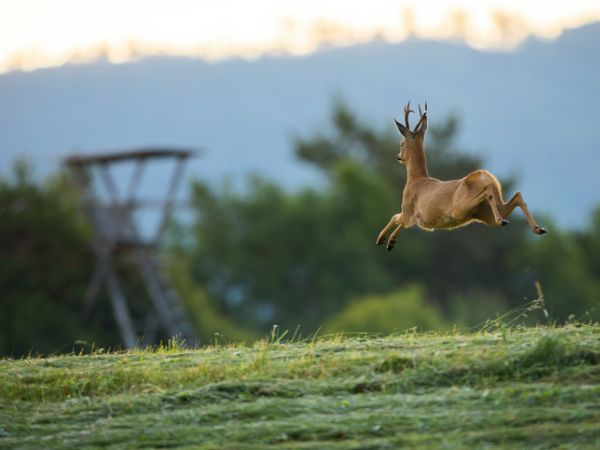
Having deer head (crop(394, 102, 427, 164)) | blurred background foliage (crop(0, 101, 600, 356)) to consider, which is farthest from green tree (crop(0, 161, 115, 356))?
deer head (crop(394, 102, 427, 164))

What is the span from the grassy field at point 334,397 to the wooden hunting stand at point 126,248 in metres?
35.6

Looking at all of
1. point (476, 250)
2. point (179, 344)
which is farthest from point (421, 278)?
point (179, 344)

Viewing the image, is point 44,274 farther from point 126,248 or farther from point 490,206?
point 490,206

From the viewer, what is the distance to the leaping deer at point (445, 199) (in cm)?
1109

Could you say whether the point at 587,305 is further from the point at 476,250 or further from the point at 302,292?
the point at 302,292

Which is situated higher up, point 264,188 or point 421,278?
point 264,188

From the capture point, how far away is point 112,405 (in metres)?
10.2

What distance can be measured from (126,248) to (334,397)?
131 ft

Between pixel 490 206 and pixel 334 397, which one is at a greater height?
pixel 490 206

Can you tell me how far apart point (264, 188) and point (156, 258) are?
107 feet

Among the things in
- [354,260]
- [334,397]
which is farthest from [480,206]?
[354,260]

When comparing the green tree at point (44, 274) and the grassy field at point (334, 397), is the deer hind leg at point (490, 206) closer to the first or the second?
the grassy field at point (334, 397)

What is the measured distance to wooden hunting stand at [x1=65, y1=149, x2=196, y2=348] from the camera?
155 feet

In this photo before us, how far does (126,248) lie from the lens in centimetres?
4925
